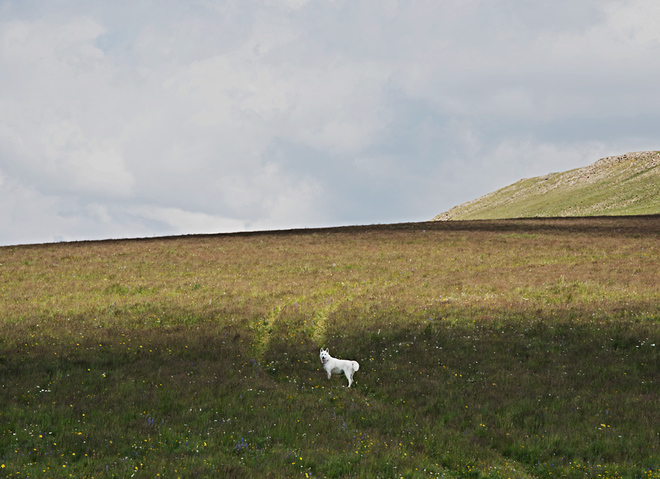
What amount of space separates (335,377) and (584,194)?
123324 millimetres

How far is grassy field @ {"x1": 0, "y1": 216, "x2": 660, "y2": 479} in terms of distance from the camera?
10.1m

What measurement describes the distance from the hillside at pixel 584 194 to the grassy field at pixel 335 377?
7792 centimetres

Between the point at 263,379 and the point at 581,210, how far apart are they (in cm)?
10648

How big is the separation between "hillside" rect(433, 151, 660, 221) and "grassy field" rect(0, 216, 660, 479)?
7792 cm

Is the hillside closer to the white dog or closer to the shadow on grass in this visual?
the shadow on grass

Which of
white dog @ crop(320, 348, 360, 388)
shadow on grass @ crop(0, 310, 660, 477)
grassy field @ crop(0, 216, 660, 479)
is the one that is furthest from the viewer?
white dog @ crop(320, 348, 360, 388)

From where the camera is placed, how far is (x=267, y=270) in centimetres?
3412

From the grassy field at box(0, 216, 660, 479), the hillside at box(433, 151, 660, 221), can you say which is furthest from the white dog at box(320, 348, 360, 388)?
the hillside at box(433, 151, 660, 221)

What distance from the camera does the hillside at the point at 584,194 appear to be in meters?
101

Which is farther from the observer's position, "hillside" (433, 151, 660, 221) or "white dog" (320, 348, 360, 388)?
"hillside" (433, 151, 660, 221)

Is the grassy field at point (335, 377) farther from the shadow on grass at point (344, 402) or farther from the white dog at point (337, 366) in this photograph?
the white dog at point (337, 366)

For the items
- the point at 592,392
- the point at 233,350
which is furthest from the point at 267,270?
the point at 592,392

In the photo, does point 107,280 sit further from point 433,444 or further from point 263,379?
point 433,444

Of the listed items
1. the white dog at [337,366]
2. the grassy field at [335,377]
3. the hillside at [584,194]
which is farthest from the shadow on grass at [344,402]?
the hillside at [584,194]
